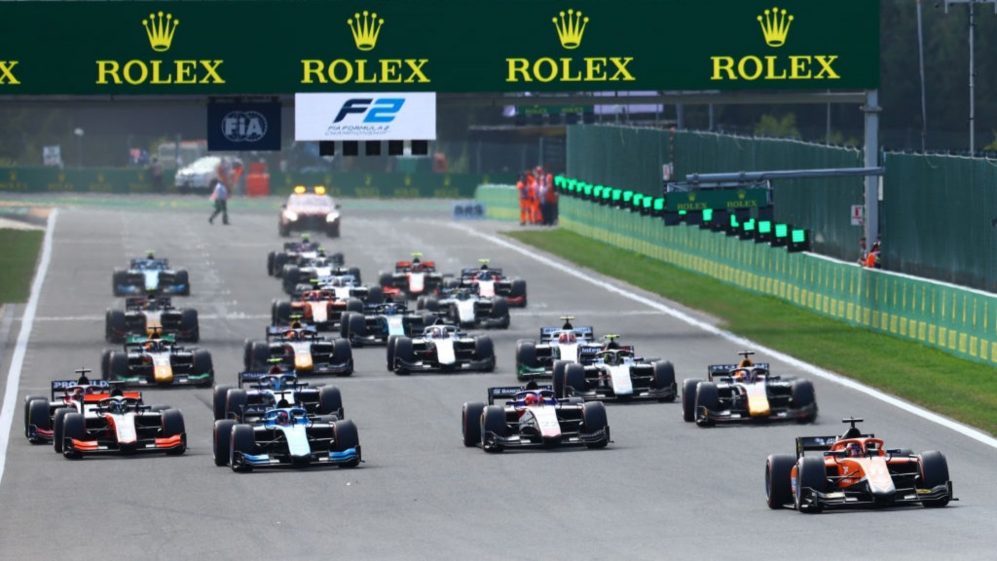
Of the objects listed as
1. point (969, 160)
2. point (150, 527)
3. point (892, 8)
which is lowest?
point (150, 527)

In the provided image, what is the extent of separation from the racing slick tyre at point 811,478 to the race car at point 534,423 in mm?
5978

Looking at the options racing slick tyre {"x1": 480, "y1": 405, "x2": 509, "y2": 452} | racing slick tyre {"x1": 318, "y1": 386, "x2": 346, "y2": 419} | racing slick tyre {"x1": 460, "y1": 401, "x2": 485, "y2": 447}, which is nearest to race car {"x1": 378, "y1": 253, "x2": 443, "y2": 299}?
racing slick tyre {"x1": 318, "y1": 386, "x2": 346, "y2": 419}

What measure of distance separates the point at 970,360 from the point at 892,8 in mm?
60467

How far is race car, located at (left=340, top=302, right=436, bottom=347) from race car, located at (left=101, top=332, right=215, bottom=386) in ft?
18.7

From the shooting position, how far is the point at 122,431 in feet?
90.9

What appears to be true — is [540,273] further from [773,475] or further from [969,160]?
[773,475]

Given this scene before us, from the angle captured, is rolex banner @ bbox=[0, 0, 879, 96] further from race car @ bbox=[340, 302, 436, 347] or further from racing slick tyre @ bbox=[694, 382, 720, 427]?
racing slick tyre @ bbox=[694, 382, 720, 427]

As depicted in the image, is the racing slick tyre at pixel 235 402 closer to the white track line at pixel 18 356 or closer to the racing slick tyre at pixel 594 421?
the white track line at pixel 18 356

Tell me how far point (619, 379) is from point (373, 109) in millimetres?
11454

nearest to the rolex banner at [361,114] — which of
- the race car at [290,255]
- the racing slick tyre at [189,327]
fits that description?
the racing slick tyre at [189,327]

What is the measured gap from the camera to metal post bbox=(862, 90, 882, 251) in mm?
43906

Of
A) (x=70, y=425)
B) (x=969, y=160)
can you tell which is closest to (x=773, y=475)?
(x=70, y=425)

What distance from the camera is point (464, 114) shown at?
11612 cm

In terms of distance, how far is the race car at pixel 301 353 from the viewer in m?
36.9
